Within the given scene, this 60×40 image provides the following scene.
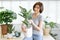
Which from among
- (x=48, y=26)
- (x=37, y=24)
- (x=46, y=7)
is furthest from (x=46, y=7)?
(x=37, y=24)

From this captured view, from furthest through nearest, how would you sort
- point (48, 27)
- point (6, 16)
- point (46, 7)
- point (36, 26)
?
point (46, 7) → point (48, 27) → point (6, 16) → point (36, 26)

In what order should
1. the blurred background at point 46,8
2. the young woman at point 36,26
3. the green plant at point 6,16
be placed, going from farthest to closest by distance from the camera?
the blurred background at point 46,8 < the green plant at point 6,16 < the young woman at point 36,26

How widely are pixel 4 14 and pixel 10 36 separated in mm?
306

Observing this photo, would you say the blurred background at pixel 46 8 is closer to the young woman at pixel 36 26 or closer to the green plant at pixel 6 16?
the green plant at pixel 6 16

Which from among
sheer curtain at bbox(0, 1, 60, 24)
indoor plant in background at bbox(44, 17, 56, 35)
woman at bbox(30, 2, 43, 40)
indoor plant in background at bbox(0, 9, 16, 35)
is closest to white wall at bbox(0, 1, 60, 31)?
sheer curtain at bbox(0, 1, 60, 24)

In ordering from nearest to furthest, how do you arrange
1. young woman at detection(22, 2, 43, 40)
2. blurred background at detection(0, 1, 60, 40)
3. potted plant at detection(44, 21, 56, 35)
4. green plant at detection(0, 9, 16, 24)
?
1. young woman at detection(22, 2, 43, 40)
2. green plant at detection(0, 9, 16, 24)
3. potted plant at detection(44, 21, 56, 35)
4. blurred background at detection(0, 1, 60, 40)

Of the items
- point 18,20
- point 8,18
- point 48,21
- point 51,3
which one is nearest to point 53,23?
point 48,21

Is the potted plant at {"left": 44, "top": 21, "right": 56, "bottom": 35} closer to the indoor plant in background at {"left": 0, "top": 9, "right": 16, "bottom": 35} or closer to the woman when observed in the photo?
the woman

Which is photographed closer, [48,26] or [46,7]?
[48,26]

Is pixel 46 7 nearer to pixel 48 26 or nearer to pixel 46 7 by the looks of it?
pixel 46 7

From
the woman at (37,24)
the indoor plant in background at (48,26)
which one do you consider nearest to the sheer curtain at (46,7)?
the indoor plant in background at (48,26)

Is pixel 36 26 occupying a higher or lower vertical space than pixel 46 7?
lower

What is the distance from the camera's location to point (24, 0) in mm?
2939

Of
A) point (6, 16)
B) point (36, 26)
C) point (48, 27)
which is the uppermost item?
point (6, 16)
